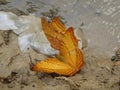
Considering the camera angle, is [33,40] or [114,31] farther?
[114,31]

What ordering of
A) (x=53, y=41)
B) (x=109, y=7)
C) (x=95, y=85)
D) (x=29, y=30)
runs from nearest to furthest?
(x=95, y=85), (x=53, y=41), (x=29, y=30), (x=109, y=7)

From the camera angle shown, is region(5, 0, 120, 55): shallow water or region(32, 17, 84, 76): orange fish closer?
region(32, 17, 84, 76): orange fish

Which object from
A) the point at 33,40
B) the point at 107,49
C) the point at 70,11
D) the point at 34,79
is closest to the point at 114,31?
the point at 107,49

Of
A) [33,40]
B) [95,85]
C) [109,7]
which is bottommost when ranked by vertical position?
[95,85]

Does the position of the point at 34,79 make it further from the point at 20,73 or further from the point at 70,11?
the point at 70,11

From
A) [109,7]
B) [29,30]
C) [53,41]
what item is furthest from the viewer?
[109,7]

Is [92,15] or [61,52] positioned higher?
[92,15]

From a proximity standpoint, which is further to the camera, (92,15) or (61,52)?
(92,15)

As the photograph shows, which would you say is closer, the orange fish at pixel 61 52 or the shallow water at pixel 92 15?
the orange fish at pixel 61 52
